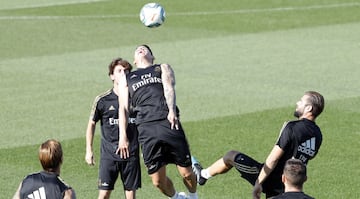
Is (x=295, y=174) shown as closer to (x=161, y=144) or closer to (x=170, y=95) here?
(x=170, y=95)

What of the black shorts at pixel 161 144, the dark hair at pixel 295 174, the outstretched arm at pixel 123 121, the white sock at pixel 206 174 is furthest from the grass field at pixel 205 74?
the dark hair at pixel 295 174

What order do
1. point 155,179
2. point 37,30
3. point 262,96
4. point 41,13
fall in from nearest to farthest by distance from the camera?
point 155,179 < point 262,96 < point 37,30 < point 41,13

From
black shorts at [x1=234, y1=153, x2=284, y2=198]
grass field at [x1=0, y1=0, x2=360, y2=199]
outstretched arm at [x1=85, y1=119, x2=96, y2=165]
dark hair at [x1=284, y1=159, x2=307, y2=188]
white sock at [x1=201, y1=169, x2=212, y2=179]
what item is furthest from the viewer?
grass field at [x1=0, y1=0, x2=360, y2=199]

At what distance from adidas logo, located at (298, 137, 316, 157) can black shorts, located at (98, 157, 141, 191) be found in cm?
269

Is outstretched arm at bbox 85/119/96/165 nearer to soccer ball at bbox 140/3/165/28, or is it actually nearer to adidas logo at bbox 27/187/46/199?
adidas logo at bbox 27/187/46/199

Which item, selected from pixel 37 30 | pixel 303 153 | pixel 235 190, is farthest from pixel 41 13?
pixel 303 153

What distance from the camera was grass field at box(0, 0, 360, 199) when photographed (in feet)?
59.6

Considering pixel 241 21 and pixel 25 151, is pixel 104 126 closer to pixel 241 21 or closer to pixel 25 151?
pixel 25 151

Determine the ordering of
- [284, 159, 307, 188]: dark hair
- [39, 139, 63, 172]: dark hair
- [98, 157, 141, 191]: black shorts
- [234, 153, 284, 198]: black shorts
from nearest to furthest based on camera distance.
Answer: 1. [284, 159, 307, 188]: dark hair
2. [39, 139, 63, 172]: dark hair
3. [234, 153, 284, 198]: black shorts
4. [98, 157, 141, 191]: black shorts

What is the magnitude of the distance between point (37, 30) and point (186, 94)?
1057cm

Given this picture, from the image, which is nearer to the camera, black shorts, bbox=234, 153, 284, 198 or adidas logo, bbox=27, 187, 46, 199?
adidas logo, bbox=27, 187, 46, 199

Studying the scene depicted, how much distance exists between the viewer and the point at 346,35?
31.3 meters

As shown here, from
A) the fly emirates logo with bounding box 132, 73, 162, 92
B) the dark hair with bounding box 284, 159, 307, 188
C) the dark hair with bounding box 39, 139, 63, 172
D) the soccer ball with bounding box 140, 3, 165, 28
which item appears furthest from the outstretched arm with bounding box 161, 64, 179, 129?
the soccer ball with bounding box 140, 3, 165, 28

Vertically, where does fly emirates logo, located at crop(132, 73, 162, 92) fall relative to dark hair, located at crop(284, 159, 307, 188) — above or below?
above
